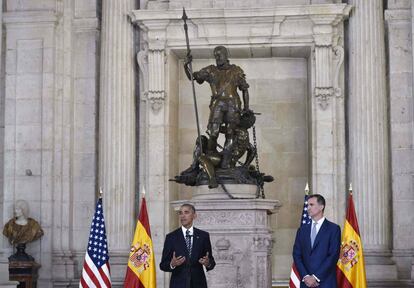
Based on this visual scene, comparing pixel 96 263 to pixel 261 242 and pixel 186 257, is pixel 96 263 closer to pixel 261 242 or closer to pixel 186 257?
pixel 261 242

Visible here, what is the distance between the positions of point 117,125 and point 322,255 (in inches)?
401

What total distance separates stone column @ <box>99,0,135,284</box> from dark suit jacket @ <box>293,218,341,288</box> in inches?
373

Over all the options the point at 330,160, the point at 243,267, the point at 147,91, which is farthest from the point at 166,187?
the point at 243,267

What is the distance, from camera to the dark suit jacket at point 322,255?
1044cm

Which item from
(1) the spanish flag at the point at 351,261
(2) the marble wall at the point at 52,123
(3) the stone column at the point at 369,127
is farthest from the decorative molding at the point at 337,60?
(2) the marble wall at the point at 52,123

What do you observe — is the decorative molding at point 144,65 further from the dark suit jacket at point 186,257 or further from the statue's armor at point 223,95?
the dark suit jacket at point 186,257

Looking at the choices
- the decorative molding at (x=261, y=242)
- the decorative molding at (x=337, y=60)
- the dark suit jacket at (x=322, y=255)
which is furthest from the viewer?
the decorative molding at (x=337, y=60)

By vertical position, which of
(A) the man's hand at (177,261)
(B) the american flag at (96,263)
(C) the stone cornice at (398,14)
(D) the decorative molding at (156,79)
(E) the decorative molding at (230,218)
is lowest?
(B) the american flag at (96,263)

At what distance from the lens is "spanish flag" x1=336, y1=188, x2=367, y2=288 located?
1495 cm

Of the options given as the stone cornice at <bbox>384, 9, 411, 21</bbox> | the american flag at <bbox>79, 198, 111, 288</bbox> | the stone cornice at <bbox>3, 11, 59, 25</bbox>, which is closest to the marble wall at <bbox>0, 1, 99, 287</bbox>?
the stone cornice at <bbox>3, 11, 59, 25</bbox>

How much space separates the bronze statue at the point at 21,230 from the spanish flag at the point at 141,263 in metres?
4.33

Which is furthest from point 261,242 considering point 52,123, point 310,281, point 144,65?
point 52,123

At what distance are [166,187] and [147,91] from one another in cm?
192

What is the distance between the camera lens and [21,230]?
1936 cm
